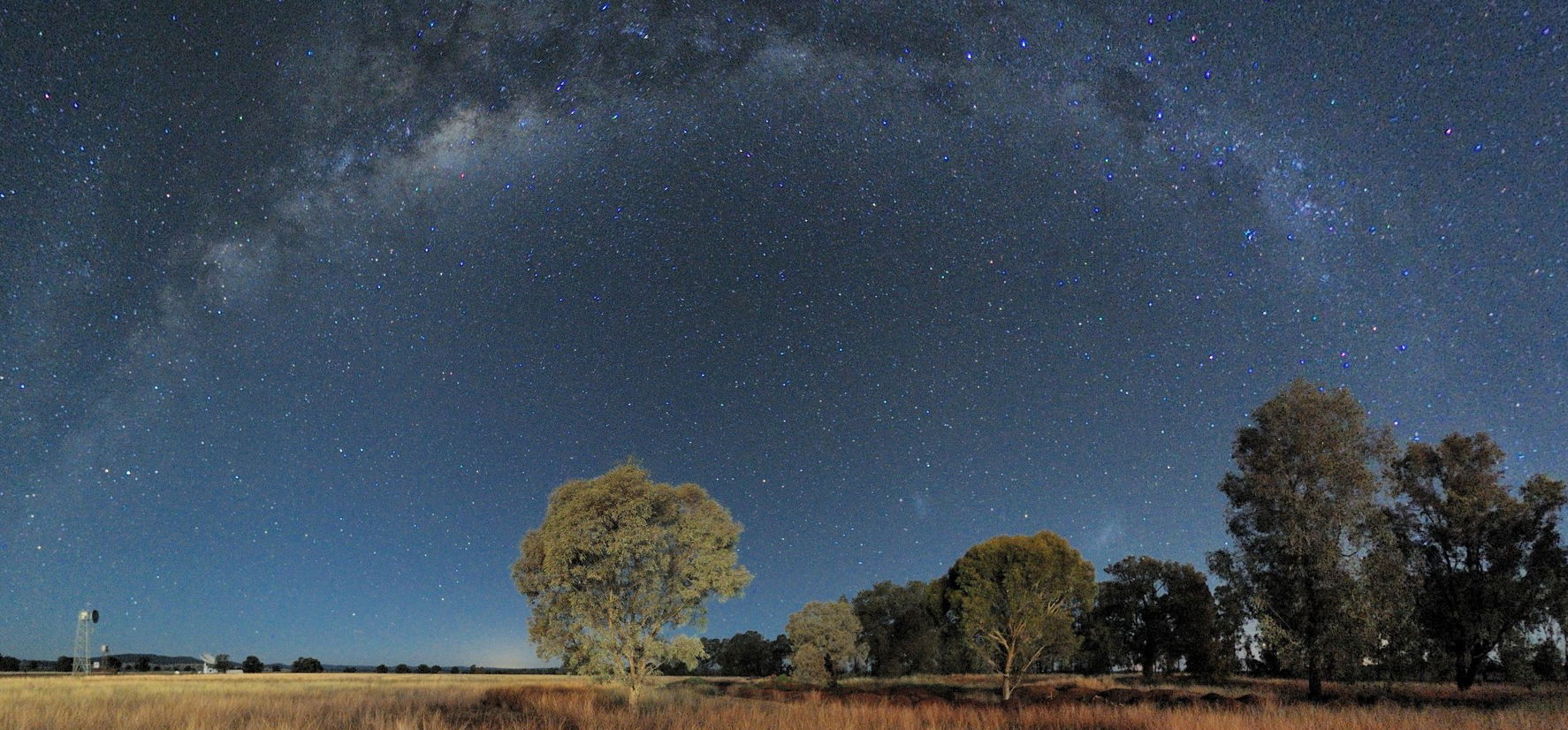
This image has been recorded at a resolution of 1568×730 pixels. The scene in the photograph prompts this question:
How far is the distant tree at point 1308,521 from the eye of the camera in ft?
92.2

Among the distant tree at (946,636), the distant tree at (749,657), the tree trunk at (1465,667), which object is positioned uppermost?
the tree trunk at (1465,667)

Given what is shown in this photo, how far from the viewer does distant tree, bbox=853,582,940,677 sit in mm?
75750

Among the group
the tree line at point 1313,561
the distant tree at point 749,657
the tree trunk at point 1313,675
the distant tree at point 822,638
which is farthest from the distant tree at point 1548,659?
the distant tree at point 749,657

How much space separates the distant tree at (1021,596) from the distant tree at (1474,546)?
1726 cm

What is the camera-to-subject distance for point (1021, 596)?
4403 centimetres

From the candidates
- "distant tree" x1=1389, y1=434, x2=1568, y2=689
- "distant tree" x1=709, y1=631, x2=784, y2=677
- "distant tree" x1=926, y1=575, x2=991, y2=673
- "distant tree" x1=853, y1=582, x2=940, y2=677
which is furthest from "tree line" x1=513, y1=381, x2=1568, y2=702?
"distant tree" x1=709, y1=631, x2=784, y2=677

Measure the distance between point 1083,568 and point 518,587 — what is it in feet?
→ 114

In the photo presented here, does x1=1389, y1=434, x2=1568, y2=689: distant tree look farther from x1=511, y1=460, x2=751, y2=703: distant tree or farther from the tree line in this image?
x1=511, y1=460, x2=751, y2=703: distant tree

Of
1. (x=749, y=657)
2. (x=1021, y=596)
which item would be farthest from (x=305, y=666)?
(x=1021, y=596)

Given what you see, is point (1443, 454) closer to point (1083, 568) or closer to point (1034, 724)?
point (1083, 568)

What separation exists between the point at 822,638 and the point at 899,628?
23818 mm

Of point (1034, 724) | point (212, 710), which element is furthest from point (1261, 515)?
point (212, 710)

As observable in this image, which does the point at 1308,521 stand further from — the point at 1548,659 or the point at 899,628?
the point at 899,628

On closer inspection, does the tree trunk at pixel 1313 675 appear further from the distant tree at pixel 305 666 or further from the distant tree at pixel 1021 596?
the distant tree at pixel 305 666
